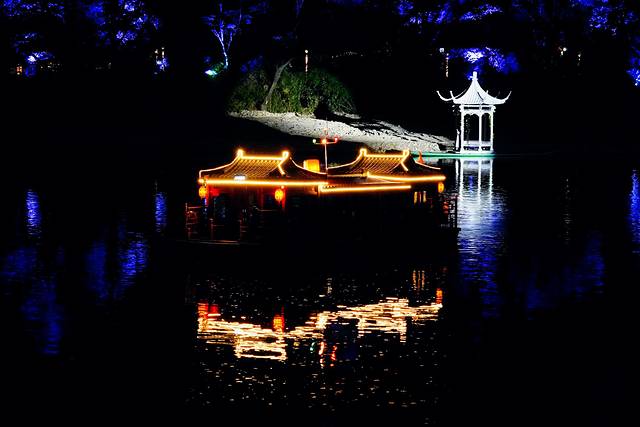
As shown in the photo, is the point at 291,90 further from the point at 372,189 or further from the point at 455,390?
the point at 455,390

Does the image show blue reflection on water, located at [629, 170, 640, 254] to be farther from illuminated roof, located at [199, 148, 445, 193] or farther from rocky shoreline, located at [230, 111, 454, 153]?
rocky shoreline, located at [230, 111, 454, 153]

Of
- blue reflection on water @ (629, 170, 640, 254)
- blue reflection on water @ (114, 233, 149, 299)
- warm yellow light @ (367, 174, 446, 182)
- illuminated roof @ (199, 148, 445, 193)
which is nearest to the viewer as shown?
blue reflection on water @ (114, 233, 149, 299)

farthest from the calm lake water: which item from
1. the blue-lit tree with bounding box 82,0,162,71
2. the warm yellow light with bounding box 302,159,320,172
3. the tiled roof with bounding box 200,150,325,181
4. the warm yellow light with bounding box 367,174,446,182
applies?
the blue-lit tree with bounding box 82,0,162,71

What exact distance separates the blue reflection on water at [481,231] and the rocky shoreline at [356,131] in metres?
13.4

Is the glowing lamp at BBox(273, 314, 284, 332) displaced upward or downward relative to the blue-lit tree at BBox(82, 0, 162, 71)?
downward

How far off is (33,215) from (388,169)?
8282 millimetres

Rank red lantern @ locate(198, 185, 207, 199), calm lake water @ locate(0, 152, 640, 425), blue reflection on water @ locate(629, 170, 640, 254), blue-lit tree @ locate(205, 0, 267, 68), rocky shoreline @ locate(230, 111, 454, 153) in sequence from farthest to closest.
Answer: blue-lit tree @ locate(205, 0, 267, 68)
rocky shoreline @ locate(230, 111, 454, 153)
red lantern @ locate(198, 185, 207, 199)
blue reflection on water @ locate(629, 170, 640, 254)
calm lake water @ locate(0, 152, 640, 425)

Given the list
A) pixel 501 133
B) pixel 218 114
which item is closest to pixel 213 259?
pixel 218 114

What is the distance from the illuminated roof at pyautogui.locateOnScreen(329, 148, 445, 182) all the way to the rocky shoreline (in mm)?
26048

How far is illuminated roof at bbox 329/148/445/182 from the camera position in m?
25.8

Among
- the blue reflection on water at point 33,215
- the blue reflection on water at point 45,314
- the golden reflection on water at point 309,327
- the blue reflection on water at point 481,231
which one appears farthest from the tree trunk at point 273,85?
the golden reflection on water at point 309,327

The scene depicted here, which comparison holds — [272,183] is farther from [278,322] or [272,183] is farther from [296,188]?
[278,322]

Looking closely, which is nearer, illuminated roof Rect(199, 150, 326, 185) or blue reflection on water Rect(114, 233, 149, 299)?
blue reflection on water Rect(114, 233, 149, 299)

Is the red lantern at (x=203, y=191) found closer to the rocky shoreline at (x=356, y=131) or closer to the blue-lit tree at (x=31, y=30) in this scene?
the rocky shoreline at (x=356, y=131)
